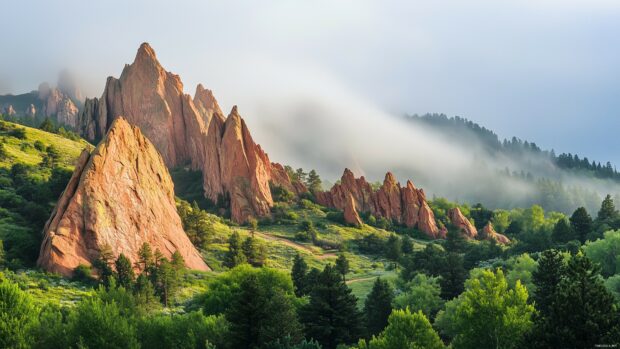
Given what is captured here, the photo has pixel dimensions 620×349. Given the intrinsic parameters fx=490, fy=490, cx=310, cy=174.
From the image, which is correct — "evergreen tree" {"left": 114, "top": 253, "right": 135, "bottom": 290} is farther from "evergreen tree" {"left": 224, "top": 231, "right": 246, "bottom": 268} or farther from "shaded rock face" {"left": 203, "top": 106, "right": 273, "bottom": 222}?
"shaded rock face" {"left": 203, "top": 106, "right": 273, "bottom": 222}

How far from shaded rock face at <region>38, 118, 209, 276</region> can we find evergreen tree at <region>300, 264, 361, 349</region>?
166 ft

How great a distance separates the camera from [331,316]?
58.0 metres

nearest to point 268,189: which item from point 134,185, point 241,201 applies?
point 241,201

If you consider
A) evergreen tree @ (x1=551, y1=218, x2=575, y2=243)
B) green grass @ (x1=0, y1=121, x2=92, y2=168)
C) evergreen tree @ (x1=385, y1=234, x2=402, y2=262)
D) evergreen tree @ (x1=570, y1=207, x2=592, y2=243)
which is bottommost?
evergreen tree @ (x1=385, y1=234, x2=402, y2=262)

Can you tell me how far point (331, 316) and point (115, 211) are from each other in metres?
60.1

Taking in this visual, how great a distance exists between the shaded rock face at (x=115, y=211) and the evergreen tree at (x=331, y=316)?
Answer: 5053cm

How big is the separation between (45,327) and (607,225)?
390ft

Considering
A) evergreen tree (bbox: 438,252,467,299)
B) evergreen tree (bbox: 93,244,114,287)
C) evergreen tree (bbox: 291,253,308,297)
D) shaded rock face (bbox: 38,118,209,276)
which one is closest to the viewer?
evergreen tree (bbox: 438,252,467,299)

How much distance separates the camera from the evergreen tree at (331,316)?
188 feet

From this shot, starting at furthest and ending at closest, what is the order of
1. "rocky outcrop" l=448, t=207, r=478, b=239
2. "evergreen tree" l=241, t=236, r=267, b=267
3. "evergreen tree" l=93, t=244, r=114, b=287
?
"rocky outcrop" l=448, t=207, r=478, b=239, "evergreen tree" l=241, t=236, r=267, b=267, "evergreen tree" l=93, t=244, r=114, b=287

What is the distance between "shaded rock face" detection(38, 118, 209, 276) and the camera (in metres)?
89.8

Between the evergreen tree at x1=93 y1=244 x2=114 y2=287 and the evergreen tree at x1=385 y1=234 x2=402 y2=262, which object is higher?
the evergreen tree at x1=385 y1=234 x2=402 y2=262

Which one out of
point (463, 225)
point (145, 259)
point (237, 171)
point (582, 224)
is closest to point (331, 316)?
point (145, 259)

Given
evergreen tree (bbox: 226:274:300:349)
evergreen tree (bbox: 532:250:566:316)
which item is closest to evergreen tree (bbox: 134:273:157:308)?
evergreen tree (bbox: 226:274:300:349)
